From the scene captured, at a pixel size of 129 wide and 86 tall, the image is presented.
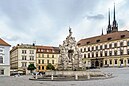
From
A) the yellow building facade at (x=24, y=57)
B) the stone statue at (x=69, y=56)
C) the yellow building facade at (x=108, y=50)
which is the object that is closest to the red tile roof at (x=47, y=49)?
the yellow building facade at (x=24, y=57)

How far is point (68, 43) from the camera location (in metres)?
39.2

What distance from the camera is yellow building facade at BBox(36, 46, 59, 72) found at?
87062 mm

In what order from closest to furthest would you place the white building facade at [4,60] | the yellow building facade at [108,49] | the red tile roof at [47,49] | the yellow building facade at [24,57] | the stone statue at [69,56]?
1. the stone statue at [69,56]
2. the white building facade at [4,60]
3. the yellow building facade at [108,49]
4. the yellow building facade at [24,57]
5. the red tile roof at [47,49]

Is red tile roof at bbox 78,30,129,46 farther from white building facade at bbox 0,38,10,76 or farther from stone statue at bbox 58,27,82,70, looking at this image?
stone statue at bbox 58,27,82,70

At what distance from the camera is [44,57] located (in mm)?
88750

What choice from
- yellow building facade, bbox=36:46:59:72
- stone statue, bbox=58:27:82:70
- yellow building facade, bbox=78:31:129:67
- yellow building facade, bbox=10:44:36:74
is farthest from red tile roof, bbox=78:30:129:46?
stone statue, bbox=58:27:82:70

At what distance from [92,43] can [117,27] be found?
56.3 feet

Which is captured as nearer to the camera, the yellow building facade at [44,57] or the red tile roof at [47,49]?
the yellow building facade at [44,57]

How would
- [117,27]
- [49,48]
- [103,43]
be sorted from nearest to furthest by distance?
[103,43]
[49,48]
[117,27]

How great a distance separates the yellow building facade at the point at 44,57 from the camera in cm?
8706

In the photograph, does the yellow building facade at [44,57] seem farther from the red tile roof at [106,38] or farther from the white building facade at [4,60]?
the white building facade at [4,60]

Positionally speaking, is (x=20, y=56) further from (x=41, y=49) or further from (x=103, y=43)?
(x=103, y=43)

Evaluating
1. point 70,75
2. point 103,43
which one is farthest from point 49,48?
point 70,75

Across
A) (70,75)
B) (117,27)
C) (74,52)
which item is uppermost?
(117,27)
